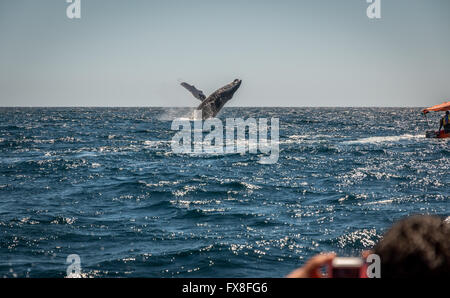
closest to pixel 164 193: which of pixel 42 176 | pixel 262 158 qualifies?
pixel 42 176

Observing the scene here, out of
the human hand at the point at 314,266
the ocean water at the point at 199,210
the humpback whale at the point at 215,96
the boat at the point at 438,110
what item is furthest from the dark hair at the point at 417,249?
the humpback whale at the point at 215,96

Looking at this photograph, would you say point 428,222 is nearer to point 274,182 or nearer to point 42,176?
point 274,182

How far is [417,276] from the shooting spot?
5.22 feet

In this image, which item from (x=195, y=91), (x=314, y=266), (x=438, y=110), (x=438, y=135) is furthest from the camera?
(x=195, y=91)

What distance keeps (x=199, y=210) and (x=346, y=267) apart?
9.94 metres

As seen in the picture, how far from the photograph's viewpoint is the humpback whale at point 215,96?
4084cm

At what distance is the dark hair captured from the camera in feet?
5.18

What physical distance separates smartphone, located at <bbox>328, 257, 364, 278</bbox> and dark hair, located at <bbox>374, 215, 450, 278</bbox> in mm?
107

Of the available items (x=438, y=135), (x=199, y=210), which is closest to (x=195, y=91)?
(x=438, y=135)

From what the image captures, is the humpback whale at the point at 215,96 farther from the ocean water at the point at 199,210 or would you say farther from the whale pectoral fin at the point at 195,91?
the ocean water at the point at 199,210

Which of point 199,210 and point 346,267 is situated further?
point 199,210

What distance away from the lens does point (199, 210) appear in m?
11.4

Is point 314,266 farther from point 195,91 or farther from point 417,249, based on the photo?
point 195,91
